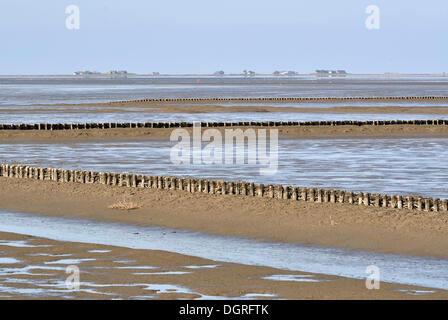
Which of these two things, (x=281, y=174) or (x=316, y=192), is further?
(x=281, y=174)

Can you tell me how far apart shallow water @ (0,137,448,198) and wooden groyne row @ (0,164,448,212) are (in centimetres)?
456

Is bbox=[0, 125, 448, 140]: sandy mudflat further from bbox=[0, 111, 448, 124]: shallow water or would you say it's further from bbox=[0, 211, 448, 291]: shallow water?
bbox=[0, 211, 448, 291]: shallow water

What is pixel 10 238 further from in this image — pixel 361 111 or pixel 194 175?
pixel 361 111

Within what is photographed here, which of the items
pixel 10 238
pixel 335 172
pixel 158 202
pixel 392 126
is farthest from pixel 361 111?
pixel 10 238

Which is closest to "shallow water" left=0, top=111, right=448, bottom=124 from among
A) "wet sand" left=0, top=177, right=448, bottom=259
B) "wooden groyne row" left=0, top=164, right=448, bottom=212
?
"wooden groyne row" left=0, top=164, right=448, bottom=212

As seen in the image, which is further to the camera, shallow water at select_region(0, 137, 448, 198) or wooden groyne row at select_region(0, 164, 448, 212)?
shallow water at select_region(0, 137, 448, 198)

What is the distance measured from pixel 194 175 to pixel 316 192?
998 centimetres

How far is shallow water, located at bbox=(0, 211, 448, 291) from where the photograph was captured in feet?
59.2

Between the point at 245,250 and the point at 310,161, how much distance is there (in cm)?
2115

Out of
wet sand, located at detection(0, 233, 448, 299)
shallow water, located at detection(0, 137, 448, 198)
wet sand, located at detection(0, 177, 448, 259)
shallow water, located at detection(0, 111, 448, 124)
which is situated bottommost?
shallow water, located at detection(0, 111, 448, 124)

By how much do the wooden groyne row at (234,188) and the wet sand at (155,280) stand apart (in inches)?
285

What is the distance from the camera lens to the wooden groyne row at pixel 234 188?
2471 centimetres

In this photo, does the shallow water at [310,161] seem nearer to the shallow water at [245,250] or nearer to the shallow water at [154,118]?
the shallow water at [245,250]

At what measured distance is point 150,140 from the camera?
56938 millimetres
